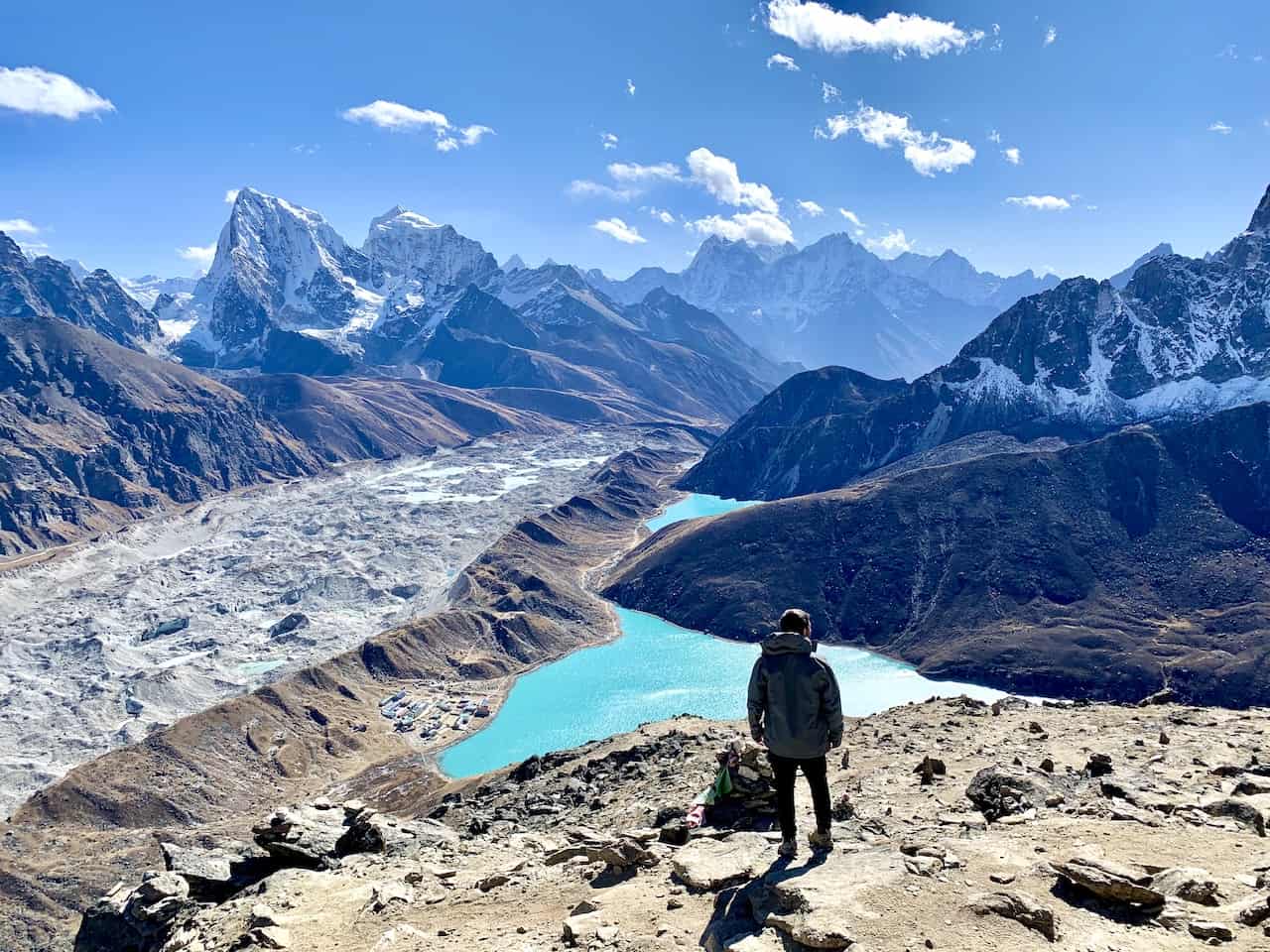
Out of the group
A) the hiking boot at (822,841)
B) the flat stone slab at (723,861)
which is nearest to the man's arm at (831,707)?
the hiking boot at (822,841)

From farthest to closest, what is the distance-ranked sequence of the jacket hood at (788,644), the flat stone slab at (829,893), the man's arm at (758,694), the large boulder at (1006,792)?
the large boulder at (1006,792) → the man's arm at (758,694) → the jacket hood at (788,644) → the flat stone slab at (829,893)

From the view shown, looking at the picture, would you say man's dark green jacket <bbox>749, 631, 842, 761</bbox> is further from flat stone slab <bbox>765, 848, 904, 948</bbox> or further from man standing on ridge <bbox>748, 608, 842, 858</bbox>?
flat stone slab <bbox>765, 848, 904, 948</bbox>

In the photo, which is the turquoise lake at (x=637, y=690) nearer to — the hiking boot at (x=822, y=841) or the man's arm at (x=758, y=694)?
the hiking boot at (x=822, y=841)

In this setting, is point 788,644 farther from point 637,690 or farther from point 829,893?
point 637,690

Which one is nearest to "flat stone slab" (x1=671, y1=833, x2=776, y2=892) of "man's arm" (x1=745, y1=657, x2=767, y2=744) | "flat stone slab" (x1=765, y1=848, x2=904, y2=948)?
"flat stone slab" (x1=765, y1=848, x2=904, y2=948)

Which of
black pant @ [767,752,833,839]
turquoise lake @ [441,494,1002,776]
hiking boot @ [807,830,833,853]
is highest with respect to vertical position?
black pant @ [767,752,833,839]

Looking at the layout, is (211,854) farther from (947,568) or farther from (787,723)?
(947,568)

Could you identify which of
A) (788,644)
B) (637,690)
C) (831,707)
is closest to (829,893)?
(831,707)
